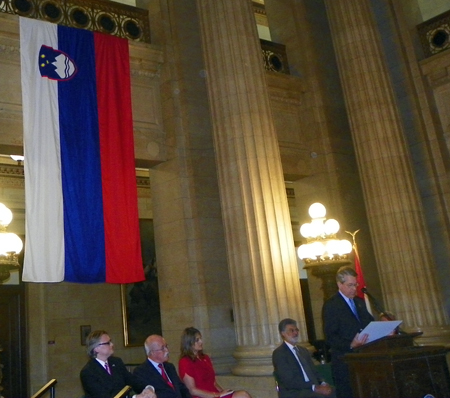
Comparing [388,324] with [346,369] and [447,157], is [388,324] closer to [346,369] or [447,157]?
[346,369]

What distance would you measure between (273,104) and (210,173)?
90.3 inches

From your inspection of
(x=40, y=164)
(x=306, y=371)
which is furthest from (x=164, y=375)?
(x=40, y=164)

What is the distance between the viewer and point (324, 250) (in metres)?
8.26

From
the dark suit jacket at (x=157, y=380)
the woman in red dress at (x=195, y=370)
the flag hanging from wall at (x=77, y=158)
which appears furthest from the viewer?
the flag hanging from wall at (x=77, y=158)

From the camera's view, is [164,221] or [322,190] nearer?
[164,221]

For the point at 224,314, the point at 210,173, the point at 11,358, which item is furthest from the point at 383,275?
the point at 11,358

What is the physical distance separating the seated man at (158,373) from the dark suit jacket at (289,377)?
94 cm

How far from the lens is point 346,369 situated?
474 centimetres

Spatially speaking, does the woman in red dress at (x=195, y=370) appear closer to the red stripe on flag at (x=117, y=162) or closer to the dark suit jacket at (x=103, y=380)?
the dark suit jacket at (x=103, y=380)

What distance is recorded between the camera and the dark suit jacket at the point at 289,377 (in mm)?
5074

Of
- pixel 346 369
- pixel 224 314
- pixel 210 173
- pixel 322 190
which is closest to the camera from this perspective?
pixel 346 369

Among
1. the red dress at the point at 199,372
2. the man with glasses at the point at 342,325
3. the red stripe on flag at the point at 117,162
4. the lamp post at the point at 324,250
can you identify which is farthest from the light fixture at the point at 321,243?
the man with glasses at the point at 342,325

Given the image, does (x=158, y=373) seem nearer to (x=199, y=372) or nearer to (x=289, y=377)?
(x=199, y=372)

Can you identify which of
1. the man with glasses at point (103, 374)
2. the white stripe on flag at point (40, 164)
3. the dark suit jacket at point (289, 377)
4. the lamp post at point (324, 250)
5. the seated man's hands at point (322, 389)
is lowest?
the seated man's hands at point (322, 389)
